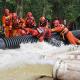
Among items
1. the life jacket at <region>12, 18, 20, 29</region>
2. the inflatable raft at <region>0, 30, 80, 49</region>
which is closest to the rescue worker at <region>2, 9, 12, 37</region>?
the life jacket at <region>12, 18, 20, 29</region>

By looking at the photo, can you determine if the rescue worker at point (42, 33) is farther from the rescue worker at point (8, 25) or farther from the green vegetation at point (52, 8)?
the green vegetation at point (52, 8)

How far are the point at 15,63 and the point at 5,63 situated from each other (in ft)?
0.88

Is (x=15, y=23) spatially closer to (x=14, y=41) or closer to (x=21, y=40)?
(x=21, y=40)

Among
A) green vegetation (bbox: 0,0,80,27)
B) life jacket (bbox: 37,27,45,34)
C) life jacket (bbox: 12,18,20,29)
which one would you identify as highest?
life jacket (bbox: 12,18,20,29)

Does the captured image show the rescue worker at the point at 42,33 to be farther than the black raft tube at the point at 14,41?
Yes

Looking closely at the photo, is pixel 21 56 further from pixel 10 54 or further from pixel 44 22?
pixel 44 22

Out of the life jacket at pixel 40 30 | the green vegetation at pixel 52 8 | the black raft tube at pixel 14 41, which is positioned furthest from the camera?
the green vegetation at pixel 52 8

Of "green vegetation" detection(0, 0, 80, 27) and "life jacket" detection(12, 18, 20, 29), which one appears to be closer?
"life jacket" detection(12, 18, 20, 29)

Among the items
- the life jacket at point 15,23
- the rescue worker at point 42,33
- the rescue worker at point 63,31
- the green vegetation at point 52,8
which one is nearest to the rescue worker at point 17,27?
the life jacket at point 15,23

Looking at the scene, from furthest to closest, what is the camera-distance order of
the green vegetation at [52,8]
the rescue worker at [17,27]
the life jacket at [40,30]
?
the green vegetation at [52,8] < the rescue worker at [17,27] < the life jacket at [40,30]

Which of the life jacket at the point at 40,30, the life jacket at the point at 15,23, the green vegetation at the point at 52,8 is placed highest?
the life jacket at the point at 15,23

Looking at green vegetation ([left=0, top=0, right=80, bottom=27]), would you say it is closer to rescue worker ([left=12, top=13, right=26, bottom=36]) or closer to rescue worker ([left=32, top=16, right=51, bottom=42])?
rescue worker ([left=12, top=13, right=26, bottom=36])

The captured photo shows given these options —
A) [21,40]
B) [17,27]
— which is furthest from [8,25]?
[21,40]

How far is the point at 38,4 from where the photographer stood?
27.8m
